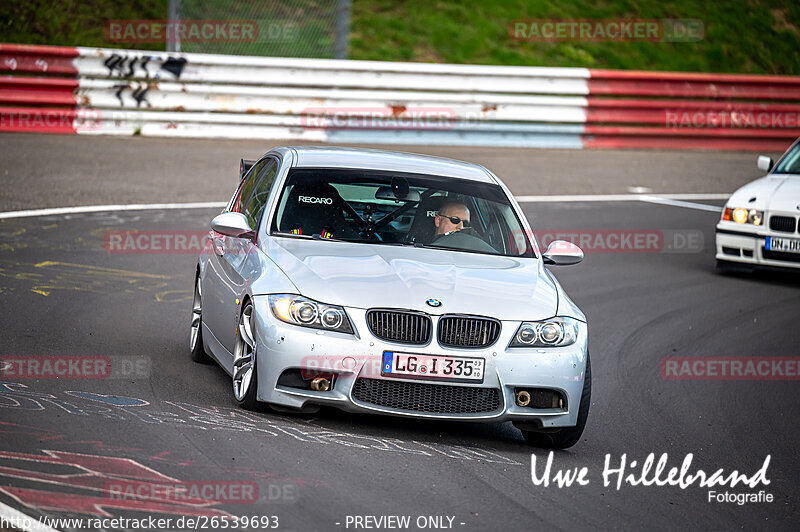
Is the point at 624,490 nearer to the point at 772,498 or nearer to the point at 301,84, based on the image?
the point at 772,498

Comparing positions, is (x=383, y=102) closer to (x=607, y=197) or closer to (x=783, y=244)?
(x=607, y=197)

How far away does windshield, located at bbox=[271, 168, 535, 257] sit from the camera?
25.3 ft

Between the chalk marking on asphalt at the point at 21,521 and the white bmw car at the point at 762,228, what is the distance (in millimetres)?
10112

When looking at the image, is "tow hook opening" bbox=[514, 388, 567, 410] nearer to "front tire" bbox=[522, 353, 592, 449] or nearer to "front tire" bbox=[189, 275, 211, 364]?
"front tire" bbox=[522, 353, 592, 449]

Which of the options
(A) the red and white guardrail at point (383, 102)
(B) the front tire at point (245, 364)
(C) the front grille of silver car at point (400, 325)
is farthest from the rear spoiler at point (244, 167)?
(A) the red and white guardrail at point (383, 102)

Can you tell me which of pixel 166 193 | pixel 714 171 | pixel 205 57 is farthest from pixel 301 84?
pixel 714 171

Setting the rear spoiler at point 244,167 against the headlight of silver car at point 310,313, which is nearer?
the headlight of silver car at point 310,313

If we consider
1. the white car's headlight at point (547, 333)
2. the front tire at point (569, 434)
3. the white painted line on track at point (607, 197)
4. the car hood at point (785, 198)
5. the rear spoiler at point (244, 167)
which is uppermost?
the rear spoiler at point (244, 167)

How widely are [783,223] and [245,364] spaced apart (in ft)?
26.6

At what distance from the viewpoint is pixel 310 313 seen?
653 centimetres

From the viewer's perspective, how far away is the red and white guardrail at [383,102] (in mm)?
18812

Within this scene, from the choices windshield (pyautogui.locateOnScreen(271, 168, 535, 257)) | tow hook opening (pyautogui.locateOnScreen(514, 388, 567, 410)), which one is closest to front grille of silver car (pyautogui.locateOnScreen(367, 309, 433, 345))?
tow hook opening (pyautogui.locateOnScreen(514, 388, 567, 410))

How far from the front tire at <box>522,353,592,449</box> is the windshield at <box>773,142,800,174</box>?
27.8 ft

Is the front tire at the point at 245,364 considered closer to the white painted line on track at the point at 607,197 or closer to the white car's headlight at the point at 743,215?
the white car's headlight at the point at 743,215
